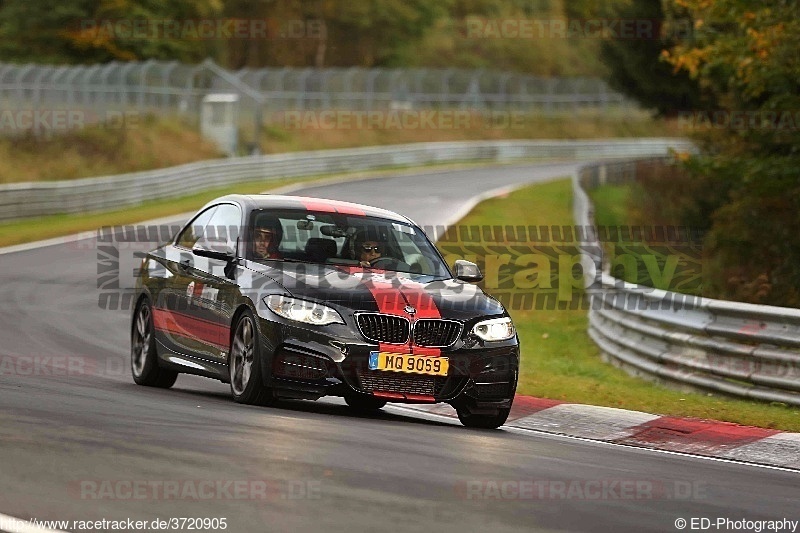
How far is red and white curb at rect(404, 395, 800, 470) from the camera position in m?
10.2

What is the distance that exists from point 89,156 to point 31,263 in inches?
752

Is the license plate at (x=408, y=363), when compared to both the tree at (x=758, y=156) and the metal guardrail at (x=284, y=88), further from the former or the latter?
the metal guardrail at (x=284, y=88)

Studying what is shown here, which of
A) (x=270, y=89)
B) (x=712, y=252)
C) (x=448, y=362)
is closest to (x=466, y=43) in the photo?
(x=270, y=89)

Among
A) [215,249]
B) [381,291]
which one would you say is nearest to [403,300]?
[381,291]

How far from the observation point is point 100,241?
96.6ft

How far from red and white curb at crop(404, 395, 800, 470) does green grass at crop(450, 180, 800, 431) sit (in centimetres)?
61

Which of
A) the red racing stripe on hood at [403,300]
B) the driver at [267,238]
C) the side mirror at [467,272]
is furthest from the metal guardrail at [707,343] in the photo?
the driver at [267,238]

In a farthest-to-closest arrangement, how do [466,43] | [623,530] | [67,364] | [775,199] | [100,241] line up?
[466,43] → [100,241] → [775,199] → [67,364] → [623,530]

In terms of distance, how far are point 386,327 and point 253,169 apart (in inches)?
1468

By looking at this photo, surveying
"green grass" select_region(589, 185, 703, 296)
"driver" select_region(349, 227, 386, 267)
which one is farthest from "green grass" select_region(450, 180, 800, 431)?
"green grass" select_region(589, 185, 703, 296)

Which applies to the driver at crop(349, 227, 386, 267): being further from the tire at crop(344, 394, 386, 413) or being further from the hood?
the tire at crop(344, 394, 386, 413)

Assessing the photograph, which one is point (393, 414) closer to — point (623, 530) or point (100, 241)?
point (623, 530)

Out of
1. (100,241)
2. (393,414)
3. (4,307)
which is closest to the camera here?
(393,414)

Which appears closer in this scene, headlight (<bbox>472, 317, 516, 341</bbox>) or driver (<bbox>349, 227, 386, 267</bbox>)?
headlight (<bbox>472, 317, 516, 341</bbox>)
